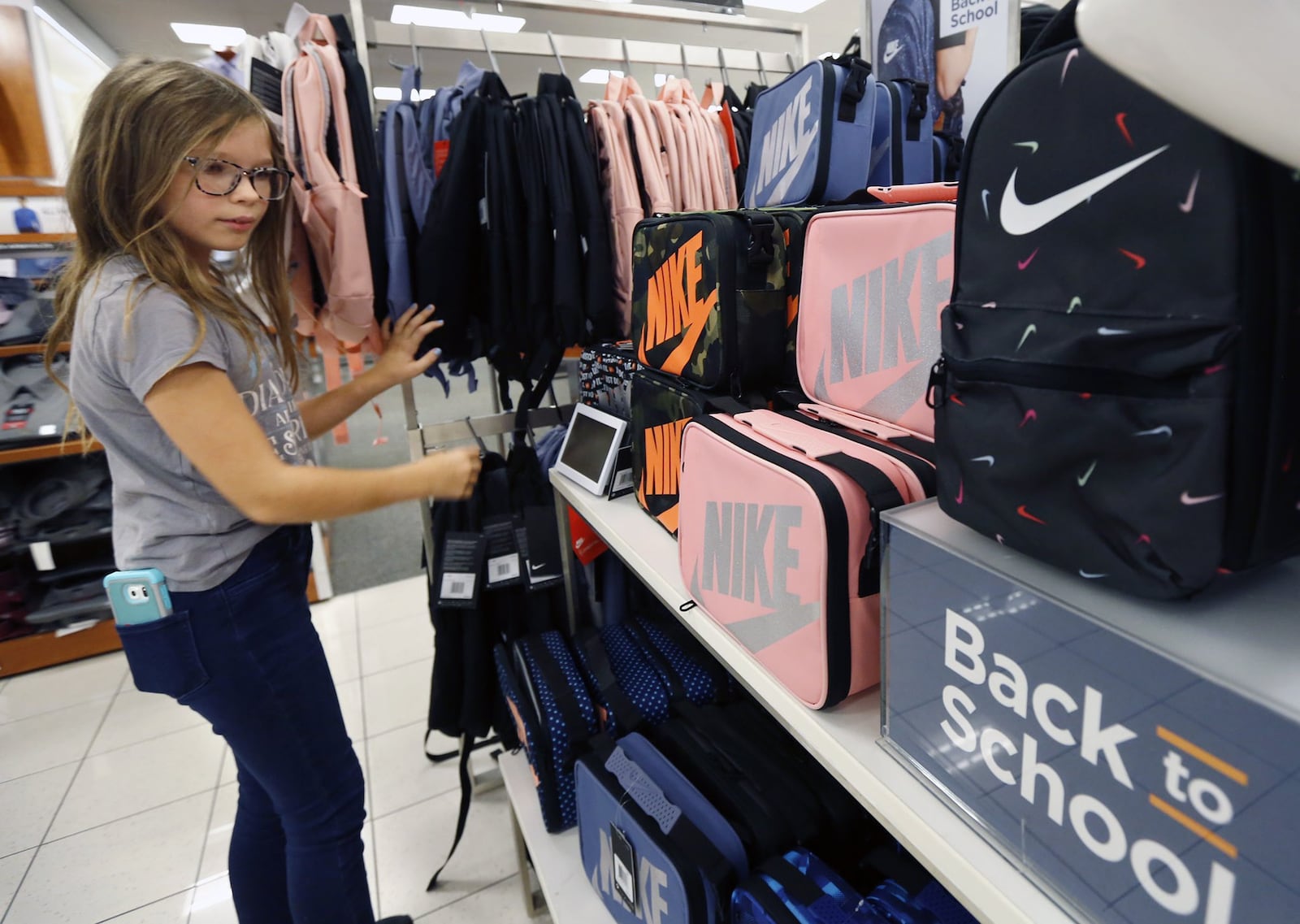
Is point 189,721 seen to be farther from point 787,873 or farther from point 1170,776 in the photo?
point 1170,776

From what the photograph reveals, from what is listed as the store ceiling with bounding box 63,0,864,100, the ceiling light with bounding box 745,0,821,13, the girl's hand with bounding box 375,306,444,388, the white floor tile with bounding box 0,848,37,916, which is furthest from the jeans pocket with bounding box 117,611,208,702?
the ceiling light with bounding box 745,0,821,13

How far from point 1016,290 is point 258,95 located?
155cm

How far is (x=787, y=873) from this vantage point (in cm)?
86

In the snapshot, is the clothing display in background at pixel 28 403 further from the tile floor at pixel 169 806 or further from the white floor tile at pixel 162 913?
the white floor tile at pixel 162 913

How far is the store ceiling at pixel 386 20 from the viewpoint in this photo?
5.87 meters

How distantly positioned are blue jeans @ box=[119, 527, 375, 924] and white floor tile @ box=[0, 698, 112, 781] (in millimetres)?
1384

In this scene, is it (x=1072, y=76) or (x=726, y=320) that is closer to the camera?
(x=1072, y=76)

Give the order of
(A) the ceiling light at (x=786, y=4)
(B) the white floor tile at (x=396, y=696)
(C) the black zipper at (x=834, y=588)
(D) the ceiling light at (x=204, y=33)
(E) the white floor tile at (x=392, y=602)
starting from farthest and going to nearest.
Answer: (D) the ceiling light at (x=204, y=33) < (A) the ceiling light at (x=786, y=4) < (E) the white floor tile at (x=392, y=602) < (B) the white floor tile at (x=396, y=696) < (C) the black zipper at (x=834, y=588)

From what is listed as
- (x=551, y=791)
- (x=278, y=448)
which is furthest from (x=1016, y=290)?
(x=551, y=791)

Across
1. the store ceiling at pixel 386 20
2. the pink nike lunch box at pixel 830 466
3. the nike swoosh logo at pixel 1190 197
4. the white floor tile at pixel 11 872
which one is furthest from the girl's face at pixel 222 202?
the store ceiling at pixel 386 20

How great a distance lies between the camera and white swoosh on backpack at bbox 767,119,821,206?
3.80 feet

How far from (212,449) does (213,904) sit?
1.36 meters

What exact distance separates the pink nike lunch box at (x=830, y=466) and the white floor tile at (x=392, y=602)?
7.26 ft

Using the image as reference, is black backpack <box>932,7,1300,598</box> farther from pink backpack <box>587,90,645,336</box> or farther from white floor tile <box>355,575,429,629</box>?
white floor tile <box>355,575,429,629</box>
